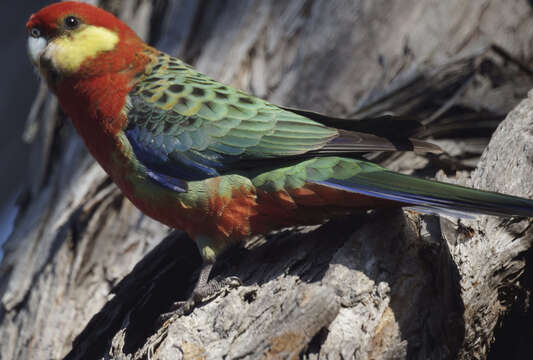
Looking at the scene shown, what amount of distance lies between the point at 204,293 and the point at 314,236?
74 cm

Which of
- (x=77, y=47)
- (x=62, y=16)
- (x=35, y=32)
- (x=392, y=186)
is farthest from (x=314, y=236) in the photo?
(x=35, y=32)

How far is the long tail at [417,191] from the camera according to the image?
2.80 m

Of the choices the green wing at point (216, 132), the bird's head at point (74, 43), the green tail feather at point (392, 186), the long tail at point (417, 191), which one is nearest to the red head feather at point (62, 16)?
the bird's head at point (74, 43)

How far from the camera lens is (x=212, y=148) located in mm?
3551

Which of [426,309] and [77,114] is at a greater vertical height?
[426,309]

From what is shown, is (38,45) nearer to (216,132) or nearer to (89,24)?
(89,24)

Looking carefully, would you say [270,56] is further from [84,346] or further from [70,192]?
[84,346]

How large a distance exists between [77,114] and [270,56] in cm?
206

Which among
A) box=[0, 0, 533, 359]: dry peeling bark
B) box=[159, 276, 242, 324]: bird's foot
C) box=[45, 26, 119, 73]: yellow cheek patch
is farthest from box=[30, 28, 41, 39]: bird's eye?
box=[159, 276, 242, 324]: bird's foot

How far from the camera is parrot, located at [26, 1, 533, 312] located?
3.31 meters

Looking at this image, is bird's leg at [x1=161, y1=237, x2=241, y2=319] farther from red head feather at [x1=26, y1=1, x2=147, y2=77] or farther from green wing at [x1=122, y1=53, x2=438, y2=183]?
red head feather at [x1=26, y1=1, x2=147, y2=77]

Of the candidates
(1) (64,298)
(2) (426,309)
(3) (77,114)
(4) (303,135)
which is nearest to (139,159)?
(3) (77,114)

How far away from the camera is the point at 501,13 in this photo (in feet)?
16.5

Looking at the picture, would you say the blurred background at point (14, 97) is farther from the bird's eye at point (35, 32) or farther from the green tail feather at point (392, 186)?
the green tail feather at point (392, 186)
